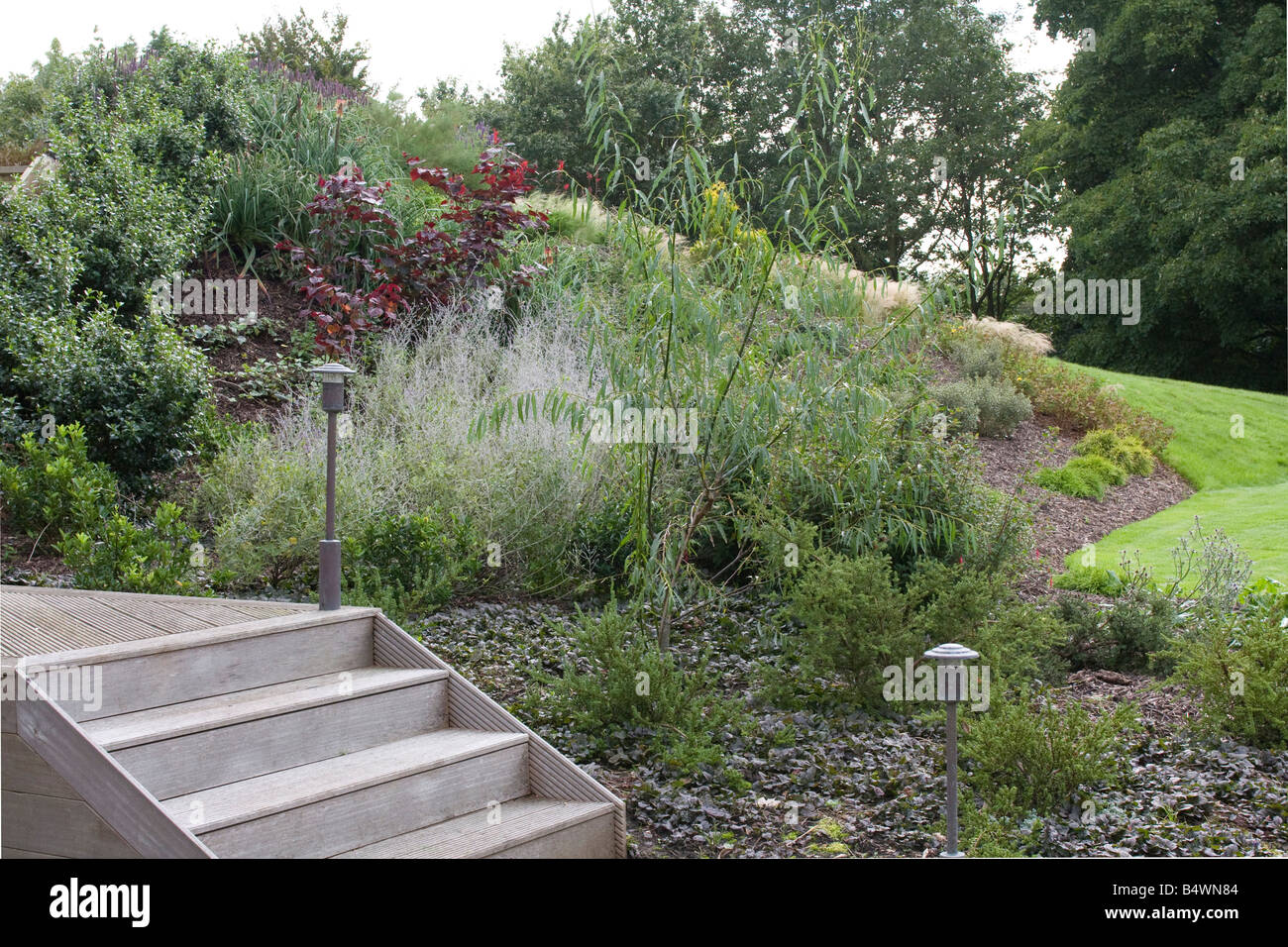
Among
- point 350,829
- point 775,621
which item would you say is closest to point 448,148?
point 775,621

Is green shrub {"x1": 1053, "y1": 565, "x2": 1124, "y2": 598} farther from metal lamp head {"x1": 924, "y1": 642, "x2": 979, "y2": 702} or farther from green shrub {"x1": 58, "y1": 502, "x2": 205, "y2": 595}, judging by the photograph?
green shrub {"x1": 58, "y1": 502, "x2": 205, "y2": 595}

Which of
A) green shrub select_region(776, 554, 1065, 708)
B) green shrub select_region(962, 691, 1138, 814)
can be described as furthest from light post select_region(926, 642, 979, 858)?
green shrub select_region(776, 554, 1065, 708)

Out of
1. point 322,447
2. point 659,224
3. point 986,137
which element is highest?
point 986,137

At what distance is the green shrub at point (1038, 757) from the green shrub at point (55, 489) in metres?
3.68

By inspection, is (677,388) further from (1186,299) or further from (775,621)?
(1186,299)

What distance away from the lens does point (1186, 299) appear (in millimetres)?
15961

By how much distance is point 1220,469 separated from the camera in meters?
10.0

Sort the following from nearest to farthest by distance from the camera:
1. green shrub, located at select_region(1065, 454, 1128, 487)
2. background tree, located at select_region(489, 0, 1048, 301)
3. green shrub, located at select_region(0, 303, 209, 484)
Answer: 1. green shrub, located at select_region(0, 303, 209, 484)
2. green shrub, located at select_region(1065, 454, 1128, 487)
3. background tree, located at select_region(489, 0, 1048, 301)

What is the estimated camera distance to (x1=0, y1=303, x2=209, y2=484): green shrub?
5.04m

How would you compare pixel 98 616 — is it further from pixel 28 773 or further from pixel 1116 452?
pixel 1116 452

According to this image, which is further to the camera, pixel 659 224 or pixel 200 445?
pixel 200 445

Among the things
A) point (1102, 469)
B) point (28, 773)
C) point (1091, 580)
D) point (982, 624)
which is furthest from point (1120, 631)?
point (1102, 469)

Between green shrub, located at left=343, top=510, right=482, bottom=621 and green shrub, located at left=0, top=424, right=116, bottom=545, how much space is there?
1.11 meters

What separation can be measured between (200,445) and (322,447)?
0.66 m
